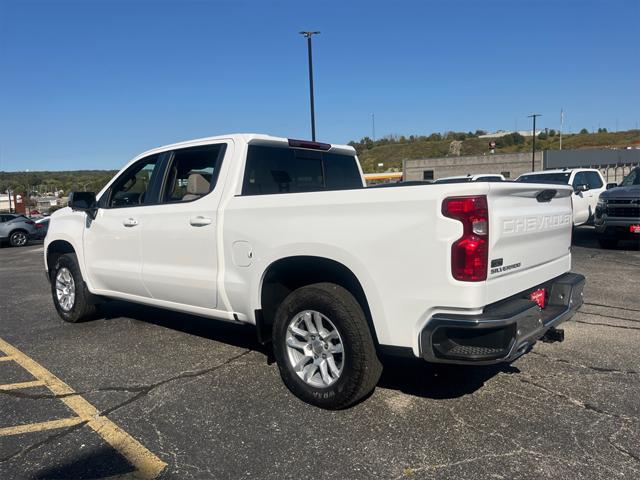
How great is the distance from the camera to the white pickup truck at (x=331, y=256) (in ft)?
10.0

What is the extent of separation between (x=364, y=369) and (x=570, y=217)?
2212 mm

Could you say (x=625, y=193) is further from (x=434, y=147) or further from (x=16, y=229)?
(x=434, y=147)

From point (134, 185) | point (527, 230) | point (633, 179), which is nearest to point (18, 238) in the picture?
point (134, 185)

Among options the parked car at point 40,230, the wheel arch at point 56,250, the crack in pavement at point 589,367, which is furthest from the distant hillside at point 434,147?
the crack in pavement at point 589,367

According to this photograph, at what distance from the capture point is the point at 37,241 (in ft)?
79.9

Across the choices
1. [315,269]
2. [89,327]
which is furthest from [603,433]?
[89,327]

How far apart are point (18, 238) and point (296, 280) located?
22.3 meters

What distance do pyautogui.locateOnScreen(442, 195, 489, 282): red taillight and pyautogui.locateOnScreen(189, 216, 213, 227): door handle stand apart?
82.5 inches

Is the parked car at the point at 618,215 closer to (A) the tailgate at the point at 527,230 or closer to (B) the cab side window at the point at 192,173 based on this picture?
(A) the tailgate at the point at 527,230

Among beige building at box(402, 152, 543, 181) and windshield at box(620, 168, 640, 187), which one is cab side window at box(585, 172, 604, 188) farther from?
beige building at box(402, 152, 543, 181)

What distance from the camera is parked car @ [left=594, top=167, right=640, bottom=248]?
10758 mm

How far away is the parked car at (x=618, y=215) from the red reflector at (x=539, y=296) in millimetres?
8313

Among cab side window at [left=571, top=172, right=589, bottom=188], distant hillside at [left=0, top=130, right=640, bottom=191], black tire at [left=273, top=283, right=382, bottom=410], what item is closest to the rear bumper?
black tire at [left=273, top=283, right=382, bottom=410]

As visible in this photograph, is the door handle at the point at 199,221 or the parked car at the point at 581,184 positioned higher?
the door handle at the point at 199,221
